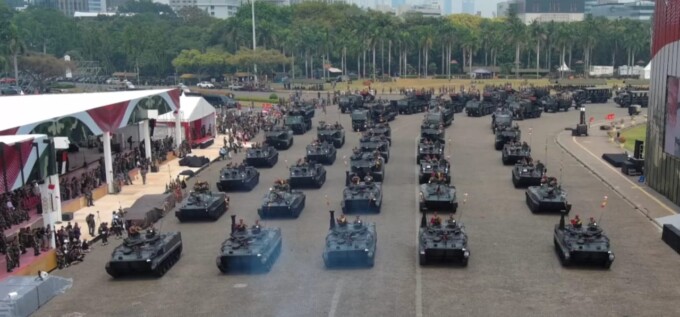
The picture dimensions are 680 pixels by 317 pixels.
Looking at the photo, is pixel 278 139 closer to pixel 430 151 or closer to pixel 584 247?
pixel 430 151

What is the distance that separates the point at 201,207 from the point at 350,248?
10527 millimetres

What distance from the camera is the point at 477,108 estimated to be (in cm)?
7881

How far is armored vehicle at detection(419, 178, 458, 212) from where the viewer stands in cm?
3566

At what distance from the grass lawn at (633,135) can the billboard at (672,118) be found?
18.4 meters

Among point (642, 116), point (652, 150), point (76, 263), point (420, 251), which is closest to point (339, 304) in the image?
point (420, 251)

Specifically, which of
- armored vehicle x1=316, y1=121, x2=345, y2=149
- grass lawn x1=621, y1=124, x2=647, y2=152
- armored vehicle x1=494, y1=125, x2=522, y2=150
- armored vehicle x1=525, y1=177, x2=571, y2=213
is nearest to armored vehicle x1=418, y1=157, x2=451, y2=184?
armored vehicle x1=525, y1=177, x2=571, y2=213

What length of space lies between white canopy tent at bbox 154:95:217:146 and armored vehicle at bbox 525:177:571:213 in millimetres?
30513

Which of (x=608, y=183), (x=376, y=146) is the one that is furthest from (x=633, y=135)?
(x=376, y=146)

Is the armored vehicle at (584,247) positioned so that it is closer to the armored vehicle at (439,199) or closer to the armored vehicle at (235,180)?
the armored vehicle at (439,199)

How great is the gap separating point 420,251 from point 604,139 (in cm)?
3947

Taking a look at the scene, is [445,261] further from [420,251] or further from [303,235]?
[303,235]

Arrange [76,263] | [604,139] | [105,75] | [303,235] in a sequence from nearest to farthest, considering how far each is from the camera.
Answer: [76,263] → [303,235] → [604,139] → [105,75]

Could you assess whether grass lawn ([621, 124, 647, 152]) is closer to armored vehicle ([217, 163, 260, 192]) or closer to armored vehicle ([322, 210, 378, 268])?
armored vehicle ([217, 163, 260, 192])

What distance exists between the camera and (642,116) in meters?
79.7
